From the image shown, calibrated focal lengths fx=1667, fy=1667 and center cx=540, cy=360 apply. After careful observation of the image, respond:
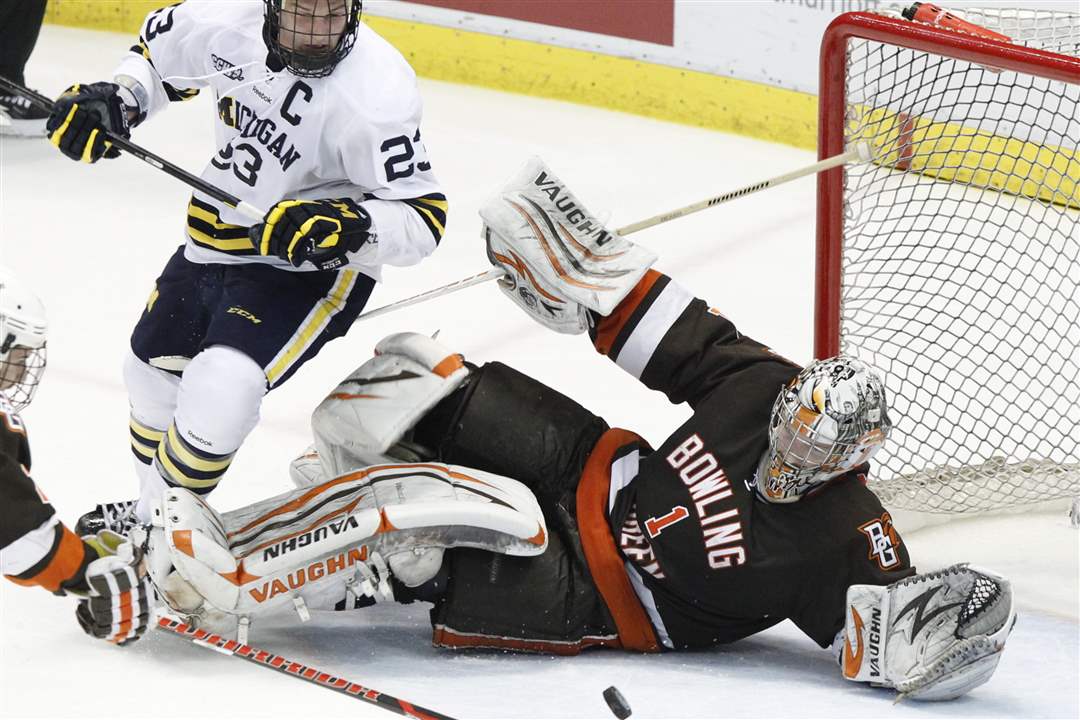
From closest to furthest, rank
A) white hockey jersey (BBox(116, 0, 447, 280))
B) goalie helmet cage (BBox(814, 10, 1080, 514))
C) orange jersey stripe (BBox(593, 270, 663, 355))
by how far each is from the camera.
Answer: white hockey jersey (BBox(116, 0, 447, 280)), orange jersey stripe (BBox(593, 270, 663, 355)), goalie helmet cage (BBox(814, 10, 1080, 514))

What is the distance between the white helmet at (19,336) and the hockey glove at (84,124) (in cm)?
45

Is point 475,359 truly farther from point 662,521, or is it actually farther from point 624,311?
point 662,521

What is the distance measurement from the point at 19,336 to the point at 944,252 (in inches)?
81.2

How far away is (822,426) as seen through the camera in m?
2.48

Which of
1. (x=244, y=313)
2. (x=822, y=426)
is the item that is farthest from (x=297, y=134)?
(x=822, y=426)

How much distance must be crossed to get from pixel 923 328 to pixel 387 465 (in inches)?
56.9

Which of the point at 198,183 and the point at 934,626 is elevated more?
the point at 198,183

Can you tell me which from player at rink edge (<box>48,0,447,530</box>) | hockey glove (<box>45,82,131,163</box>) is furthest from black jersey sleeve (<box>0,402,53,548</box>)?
hockey glove (<box>45,82,131,163</box>)

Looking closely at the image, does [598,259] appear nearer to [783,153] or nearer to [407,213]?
[407,213]

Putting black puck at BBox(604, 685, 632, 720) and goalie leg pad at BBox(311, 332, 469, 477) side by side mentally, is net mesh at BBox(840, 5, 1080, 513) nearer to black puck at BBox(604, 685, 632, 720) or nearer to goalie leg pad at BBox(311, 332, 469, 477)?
goalie leg pad at BBox(311, 332, 469, 477)

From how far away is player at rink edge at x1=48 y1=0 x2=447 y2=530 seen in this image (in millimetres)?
2658

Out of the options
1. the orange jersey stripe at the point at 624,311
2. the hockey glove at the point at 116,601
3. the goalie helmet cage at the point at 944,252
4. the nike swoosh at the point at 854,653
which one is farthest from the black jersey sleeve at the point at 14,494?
the goalie helmet cage at the point at 944,252

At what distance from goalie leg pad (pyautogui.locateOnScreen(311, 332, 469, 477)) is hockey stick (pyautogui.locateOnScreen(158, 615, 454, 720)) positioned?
39cm

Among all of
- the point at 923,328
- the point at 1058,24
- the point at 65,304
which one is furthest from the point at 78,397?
the point at 1058,24
